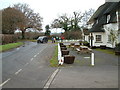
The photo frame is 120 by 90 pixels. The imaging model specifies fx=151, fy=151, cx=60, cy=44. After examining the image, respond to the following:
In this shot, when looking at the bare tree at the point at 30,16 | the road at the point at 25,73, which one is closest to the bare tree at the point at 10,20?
the bare tree at the point at 30,16

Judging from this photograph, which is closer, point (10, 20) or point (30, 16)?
point (10, 20)

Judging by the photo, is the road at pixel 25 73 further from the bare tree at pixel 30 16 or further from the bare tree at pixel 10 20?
the bare tree at pixel 30 16

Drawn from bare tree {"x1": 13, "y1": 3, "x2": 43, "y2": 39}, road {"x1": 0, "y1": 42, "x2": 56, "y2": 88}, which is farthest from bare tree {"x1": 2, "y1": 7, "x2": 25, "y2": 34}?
road {"x1": 0, "y1": 42, "x2": 56, "y2": 88}

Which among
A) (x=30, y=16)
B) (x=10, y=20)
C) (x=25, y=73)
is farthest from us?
(x=30, y=16)

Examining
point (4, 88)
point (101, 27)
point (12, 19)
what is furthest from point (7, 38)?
point (4, 88)

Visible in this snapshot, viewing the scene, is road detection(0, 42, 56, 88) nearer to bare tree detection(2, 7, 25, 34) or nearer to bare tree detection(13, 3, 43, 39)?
bare tree detection(2, 7, 25, 34)

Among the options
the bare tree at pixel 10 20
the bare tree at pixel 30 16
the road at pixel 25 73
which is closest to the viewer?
the road at pixel 25 73

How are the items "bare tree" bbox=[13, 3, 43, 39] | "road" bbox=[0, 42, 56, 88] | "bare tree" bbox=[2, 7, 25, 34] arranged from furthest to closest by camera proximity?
1. "bare tree" bbox=[13, 3, 43, 39]
2. "bare tree" bbox=[2, 7, 25, 34]
3. "road" bbox=[0, 42, 56, 88]

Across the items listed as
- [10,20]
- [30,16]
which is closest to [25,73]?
[10,20]

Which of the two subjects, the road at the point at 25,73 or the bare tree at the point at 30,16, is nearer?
the road at the point at 25,73

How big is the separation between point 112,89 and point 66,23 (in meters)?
58.7

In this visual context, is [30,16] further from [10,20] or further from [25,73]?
[25,73]

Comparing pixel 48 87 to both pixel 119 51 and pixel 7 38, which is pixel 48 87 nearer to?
pixel 119 51

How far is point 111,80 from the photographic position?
25.6 feet
